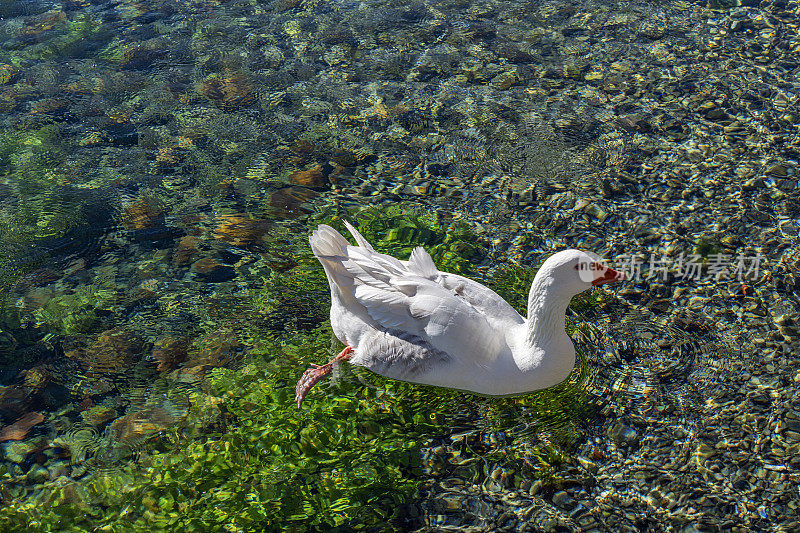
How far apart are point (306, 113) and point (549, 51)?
3.60 meters

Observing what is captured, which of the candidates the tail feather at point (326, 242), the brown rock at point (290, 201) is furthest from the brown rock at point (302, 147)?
the tail feather at point (326, 242)

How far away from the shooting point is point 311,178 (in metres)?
8.21

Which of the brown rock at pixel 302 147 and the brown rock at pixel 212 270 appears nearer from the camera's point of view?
the brown rock at pixel 212 270

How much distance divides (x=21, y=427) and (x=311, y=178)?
12.9 feet

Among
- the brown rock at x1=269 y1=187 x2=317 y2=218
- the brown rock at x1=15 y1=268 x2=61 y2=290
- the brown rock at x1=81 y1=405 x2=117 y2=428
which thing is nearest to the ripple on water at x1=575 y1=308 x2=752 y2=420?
the brown rock at x1=269 y1=187 x2=317 y2=218

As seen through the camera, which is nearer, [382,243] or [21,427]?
[21,427]

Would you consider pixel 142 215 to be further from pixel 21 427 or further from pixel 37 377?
pixel 21 427

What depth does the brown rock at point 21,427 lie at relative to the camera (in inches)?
221

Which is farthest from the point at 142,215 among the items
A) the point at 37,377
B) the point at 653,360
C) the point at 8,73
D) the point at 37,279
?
the point at 653,360

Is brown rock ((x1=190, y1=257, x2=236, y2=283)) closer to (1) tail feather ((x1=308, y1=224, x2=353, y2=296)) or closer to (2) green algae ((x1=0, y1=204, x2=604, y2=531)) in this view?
(2) green algae ((x1=0, y1=204, x2=604, y2=531))

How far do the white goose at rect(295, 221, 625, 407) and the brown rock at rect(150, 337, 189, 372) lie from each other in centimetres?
117

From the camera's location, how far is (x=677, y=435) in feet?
17.3

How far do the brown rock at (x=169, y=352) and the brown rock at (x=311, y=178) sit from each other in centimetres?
252

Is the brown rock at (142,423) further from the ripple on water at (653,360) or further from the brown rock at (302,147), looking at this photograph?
the brown rock at (302,147)
